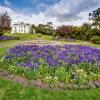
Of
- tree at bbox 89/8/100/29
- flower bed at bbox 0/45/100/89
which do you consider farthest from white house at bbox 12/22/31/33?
flower bed at bbox 0/45/100/89

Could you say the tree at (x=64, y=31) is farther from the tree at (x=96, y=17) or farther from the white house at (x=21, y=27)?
the white house at (x=21, y=27)

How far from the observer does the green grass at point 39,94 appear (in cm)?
663

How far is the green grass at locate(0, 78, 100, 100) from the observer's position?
21.8 ft

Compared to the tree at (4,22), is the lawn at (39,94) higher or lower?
lower

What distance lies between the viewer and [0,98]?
21.6 feet

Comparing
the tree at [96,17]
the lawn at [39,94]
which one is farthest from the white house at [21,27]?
the lawn at [39,94]

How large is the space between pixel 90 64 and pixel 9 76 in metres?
4.26

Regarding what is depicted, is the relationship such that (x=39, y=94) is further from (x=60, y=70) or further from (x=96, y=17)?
(x=96, y=17)

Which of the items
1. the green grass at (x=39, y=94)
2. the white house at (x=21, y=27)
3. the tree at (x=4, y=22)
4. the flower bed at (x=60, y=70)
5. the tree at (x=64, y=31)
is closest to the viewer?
the green grass at (x=39, y=94)

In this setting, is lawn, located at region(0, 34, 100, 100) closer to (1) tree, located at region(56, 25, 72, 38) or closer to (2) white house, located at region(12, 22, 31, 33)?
(1) tree, located at region(56, 25, 72, 38)

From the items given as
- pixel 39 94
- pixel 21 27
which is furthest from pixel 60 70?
pixel 21 27

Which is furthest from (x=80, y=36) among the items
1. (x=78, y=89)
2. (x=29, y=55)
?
(x=78, y=89)

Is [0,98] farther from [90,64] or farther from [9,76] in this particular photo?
[90,64]

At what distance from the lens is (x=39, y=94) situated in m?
6.85
